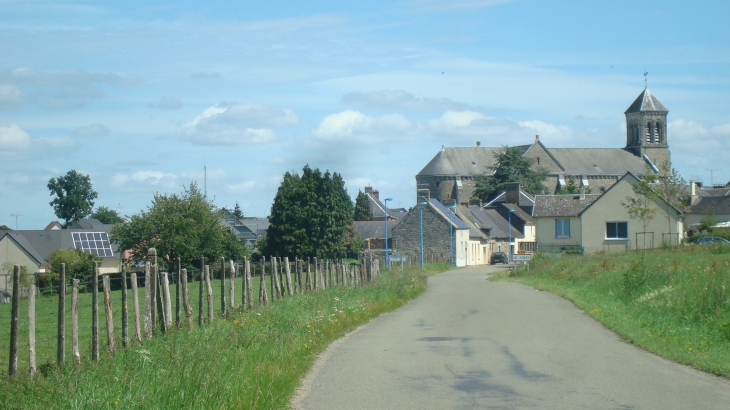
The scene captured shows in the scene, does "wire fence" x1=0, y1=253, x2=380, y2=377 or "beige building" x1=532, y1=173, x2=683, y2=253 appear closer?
"wire fence" x1=0, y1=253, x2=380, y2=377

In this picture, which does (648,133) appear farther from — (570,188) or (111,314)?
(111,314)

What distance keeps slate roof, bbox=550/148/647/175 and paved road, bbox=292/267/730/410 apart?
129 metres

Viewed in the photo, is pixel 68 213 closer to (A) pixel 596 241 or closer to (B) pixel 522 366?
(A) pixel 596 241

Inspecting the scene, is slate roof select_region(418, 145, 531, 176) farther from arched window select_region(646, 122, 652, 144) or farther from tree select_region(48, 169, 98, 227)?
tree select_region(48, 169, 98, 227)

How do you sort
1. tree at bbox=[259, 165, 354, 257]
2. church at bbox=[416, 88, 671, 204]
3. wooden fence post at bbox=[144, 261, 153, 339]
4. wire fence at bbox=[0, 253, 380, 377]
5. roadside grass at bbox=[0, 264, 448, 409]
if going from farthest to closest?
1. church at bbox=[416, 88, 671, 204]
2. tree at bbox=[259, 165, 354, 257]
3. wooden fence post at bbox=[144, 261, 153, 339]
4. wire fence at bbox=[0, 253, 380, 377]
5. roadside grass at bbox=[0, 264, 448, 409]

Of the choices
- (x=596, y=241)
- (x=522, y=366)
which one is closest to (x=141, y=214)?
(x=596, y=241)

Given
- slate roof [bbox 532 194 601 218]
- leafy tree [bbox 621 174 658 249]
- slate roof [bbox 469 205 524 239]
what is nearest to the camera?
leafy tree [bbox 621 174 658 249]

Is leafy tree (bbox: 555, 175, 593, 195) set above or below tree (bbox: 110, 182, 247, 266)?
above

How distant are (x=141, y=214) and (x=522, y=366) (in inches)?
1987

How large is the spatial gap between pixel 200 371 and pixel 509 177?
108 meters

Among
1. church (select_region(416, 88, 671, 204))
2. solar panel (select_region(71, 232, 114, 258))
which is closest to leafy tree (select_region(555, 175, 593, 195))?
church (select_region(416, 88, 671, 204))

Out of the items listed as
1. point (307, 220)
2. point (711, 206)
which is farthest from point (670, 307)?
point (711, 206)

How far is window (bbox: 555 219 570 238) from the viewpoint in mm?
62875

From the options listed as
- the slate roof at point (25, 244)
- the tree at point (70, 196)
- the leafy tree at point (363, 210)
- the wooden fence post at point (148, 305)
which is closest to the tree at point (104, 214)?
the tree at point (70, 196)
